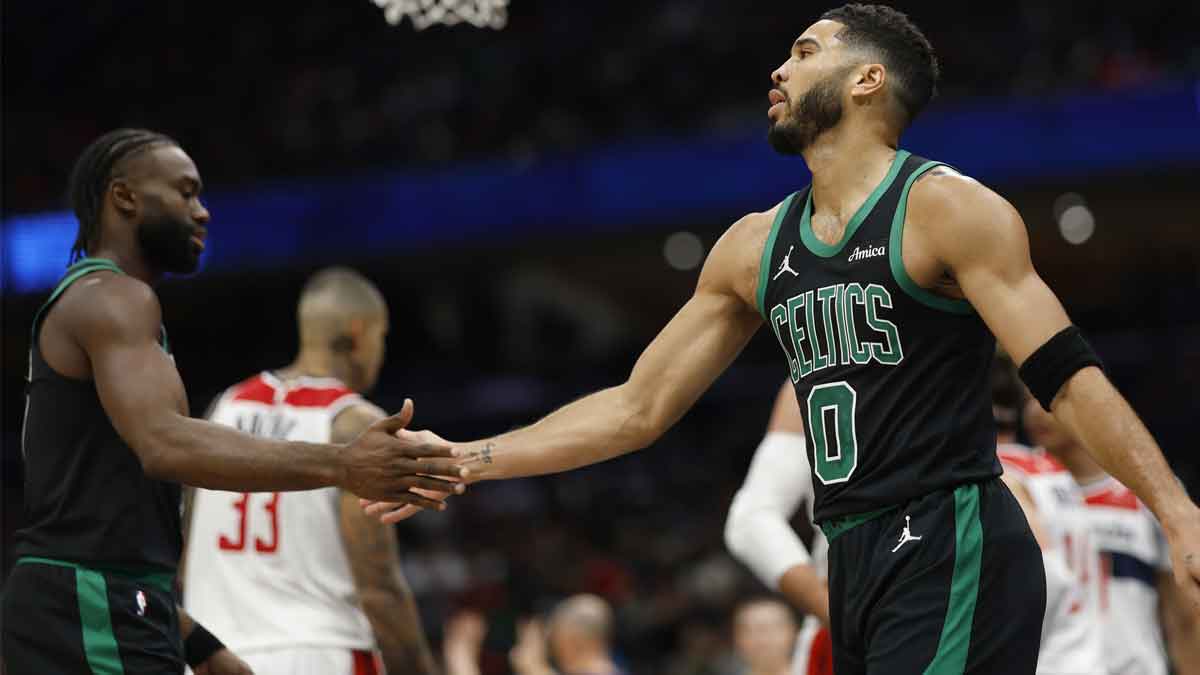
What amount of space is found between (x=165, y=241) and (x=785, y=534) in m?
2.08

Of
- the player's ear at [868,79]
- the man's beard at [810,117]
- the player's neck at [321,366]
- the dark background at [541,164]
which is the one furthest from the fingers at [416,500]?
the dark background at [541,164]

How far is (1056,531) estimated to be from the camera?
566 centimetres

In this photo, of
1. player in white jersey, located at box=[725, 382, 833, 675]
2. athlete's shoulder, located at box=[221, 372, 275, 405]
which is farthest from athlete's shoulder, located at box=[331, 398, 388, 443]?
player in white jersey, located at box=[725, 382, 833, 675]

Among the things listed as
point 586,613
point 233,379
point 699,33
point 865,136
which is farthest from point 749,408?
point 865,136

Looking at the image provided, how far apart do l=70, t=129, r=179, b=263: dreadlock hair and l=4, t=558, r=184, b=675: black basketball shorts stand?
2.94 feet

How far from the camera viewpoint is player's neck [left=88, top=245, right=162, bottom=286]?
164 inches

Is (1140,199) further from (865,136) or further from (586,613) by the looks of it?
(865,136)

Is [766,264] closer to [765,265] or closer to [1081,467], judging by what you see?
[765,265]

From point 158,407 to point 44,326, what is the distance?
0.45 meters

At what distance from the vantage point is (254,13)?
19.7 m

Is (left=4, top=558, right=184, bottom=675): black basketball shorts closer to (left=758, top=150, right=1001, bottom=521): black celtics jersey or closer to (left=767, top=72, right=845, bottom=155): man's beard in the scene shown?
(left=758, top=150, right=1001, bottom=521): black celtics jersey

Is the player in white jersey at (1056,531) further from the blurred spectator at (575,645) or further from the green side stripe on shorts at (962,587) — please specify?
the blurred spectator at (575,645)

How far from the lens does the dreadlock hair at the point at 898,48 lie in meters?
4.09

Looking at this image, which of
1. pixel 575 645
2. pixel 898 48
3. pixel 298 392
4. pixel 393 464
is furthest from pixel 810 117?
pixel 575 645
